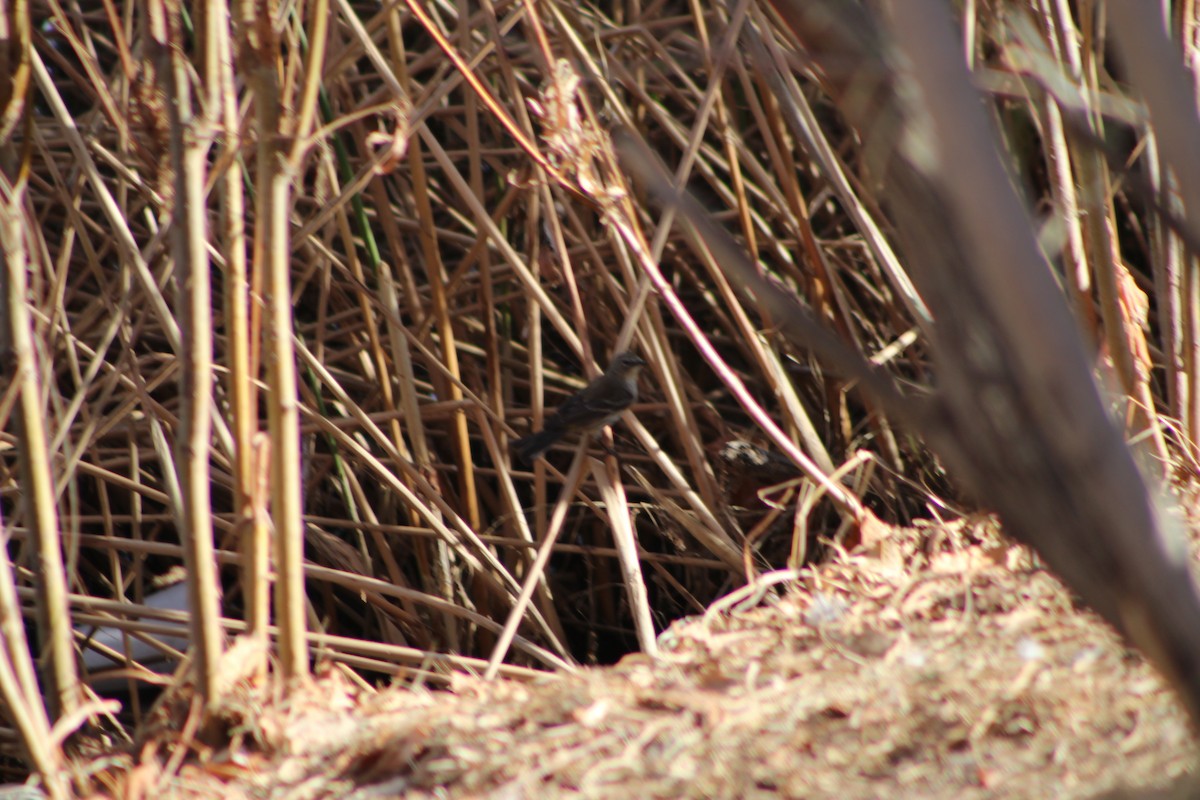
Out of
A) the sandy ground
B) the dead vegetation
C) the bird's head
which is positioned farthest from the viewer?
the bird's head

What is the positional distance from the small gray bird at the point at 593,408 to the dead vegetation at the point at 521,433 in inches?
2.7

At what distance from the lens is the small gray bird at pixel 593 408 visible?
2758 mm

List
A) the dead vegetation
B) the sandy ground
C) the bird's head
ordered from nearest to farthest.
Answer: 1. the sandy ground
2. the dead vegetation
3. the bird's head

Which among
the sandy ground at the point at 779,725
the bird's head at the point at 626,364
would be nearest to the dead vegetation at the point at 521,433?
the sandy ground at the point at 779,725

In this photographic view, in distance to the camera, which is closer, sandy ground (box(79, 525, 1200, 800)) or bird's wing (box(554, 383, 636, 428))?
sandy ground (box(79, 525, 1200, 800))

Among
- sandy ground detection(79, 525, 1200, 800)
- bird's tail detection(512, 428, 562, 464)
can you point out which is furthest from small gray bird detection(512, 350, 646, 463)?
sandy ground detection(79, 525, 1200, 800)

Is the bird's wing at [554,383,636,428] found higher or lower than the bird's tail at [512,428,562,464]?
higher

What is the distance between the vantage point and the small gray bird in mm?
2758

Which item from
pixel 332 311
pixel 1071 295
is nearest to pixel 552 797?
pixel 1071 295

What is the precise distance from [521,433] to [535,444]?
25 centimetres

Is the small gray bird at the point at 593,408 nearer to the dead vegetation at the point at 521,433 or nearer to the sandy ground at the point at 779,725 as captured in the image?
the dead vegetation at the point at 521,433

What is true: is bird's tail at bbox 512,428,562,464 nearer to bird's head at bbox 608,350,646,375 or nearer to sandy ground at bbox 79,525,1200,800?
bird's head at bbox 608,350,646,375

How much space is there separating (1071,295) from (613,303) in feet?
4.49

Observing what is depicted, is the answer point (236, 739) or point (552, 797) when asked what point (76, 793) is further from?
point (552, 797)
